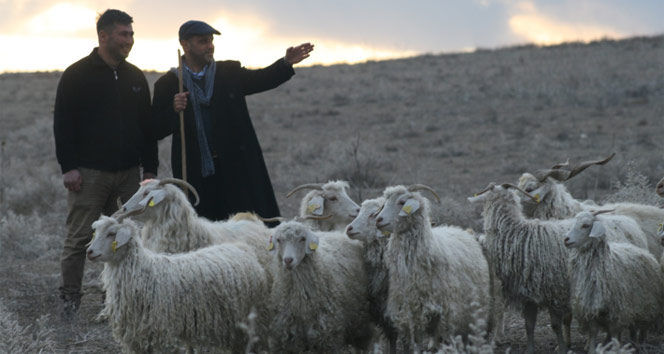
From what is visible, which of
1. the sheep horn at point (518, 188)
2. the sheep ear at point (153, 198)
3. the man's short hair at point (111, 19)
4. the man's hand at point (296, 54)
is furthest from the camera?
the man's hand at point (296, 54)

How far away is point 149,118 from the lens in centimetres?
786

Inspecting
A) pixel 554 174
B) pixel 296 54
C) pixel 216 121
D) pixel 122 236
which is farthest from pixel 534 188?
pixel 122 236

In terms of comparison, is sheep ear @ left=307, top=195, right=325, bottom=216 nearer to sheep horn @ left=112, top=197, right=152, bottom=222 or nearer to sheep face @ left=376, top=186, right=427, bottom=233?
sheep face @ left=376, top=186, right=427, bottom=233

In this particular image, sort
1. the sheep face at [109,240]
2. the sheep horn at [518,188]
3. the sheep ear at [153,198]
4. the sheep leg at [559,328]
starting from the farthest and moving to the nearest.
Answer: the sheep horn at [518,188] → the sheep leg at [559,328] → the sheep ear at [153,198] → the sheep face at [109,240]

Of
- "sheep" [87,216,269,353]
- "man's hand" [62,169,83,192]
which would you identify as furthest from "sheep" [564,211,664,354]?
"man's hand" [62,169,83,192]

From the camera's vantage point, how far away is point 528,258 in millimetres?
7051

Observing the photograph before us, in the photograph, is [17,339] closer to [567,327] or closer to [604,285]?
[604,285]

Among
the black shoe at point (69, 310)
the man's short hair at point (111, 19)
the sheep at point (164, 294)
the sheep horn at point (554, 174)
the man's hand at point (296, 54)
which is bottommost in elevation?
the black shoe at point (69, 310)

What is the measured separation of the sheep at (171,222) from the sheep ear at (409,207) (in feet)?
3.81

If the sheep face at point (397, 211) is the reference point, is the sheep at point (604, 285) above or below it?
below

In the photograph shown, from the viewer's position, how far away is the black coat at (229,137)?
7625 millimetres

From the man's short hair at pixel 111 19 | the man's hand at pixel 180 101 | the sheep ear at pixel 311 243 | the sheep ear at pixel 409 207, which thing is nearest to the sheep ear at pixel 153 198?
the man's hand at pixel 180 101

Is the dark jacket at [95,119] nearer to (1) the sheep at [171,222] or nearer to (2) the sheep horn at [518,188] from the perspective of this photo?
(1) the sheep at [171,222]

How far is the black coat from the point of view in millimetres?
7625
